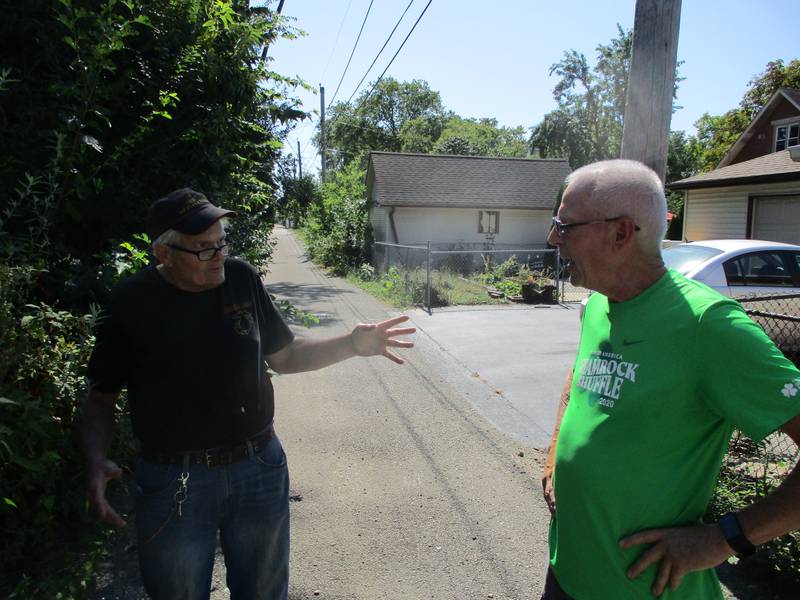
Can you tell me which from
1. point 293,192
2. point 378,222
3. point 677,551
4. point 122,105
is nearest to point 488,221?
point 378,222

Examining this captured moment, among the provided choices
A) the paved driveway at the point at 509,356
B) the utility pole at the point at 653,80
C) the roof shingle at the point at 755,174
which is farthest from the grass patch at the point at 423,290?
the utility pole at the point at 653,80

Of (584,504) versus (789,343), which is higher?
(584,504)

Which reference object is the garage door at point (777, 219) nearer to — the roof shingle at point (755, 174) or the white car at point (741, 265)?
the roof shingle at point (755, 174)

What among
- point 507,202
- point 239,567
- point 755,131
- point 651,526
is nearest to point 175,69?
point 239,567

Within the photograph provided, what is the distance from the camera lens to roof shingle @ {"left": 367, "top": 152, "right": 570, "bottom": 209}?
80.1ft

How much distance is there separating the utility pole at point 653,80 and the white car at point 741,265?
4027mm

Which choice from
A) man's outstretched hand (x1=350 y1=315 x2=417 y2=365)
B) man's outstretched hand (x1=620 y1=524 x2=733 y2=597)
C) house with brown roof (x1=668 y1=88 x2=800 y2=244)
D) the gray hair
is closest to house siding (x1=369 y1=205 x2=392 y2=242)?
house with brown roof (x1=668 y1=88 x2=800 y2=244)

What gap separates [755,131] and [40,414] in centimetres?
2714

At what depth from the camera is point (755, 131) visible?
2297 centimetres

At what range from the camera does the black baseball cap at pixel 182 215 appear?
206 centimetres

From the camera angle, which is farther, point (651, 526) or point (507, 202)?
point (507, 202)

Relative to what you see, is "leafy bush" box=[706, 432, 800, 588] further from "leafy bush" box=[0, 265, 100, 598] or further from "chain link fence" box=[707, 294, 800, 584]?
"leafy bush" box=[0, 265, 100, 598]

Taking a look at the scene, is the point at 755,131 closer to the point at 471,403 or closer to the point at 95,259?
the point at 471,403

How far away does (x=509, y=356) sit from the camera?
28.3 feet
